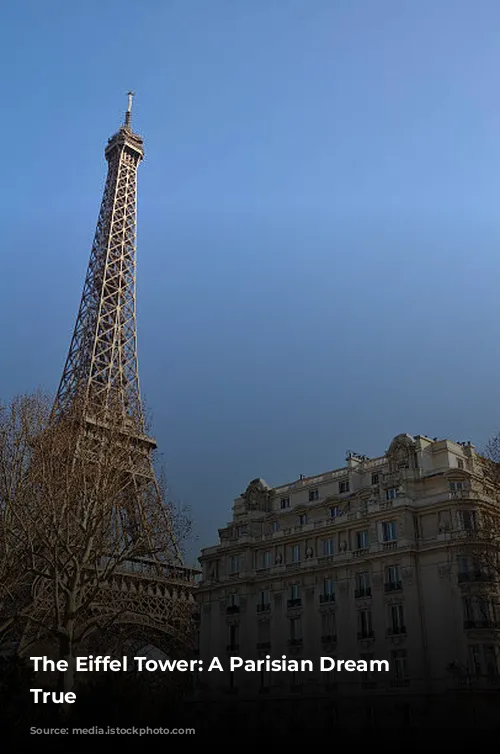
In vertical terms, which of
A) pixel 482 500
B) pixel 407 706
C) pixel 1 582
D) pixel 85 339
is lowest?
pixel 407 706

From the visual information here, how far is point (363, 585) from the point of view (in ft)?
156

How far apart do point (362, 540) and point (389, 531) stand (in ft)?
7.78

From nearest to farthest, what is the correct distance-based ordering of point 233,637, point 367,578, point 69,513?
point 69,513 → point 367,578 → point 233,637

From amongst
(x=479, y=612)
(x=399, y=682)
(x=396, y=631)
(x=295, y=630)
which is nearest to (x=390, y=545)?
(x=396, y=631)

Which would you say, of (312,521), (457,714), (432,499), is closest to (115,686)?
(457,714)

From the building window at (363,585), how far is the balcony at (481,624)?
671 cm

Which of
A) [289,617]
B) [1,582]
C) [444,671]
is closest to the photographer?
[1,582]

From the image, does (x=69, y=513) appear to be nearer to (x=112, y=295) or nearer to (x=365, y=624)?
(x=365, y=624)

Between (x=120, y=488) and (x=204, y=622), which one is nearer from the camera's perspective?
(x=120, y=488)

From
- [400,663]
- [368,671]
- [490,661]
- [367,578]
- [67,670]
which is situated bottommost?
[67,670]

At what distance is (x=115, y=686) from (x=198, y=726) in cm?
269

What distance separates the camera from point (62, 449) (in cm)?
3031

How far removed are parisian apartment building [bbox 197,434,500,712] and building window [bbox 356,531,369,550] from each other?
0.44 ft

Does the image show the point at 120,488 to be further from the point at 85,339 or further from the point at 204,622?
the point at 85,339
